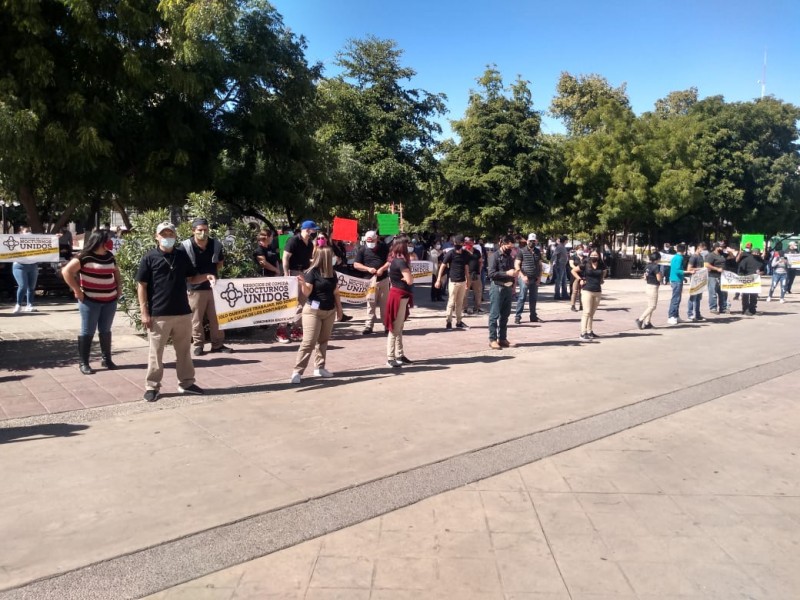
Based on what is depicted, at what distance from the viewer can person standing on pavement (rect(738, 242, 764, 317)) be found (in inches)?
618

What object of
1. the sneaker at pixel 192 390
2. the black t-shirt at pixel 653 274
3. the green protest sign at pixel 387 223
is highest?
the green protest sign at pixel 387 223

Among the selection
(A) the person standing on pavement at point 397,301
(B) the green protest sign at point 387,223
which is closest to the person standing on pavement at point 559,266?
(B) the green protest sign at point 387,223

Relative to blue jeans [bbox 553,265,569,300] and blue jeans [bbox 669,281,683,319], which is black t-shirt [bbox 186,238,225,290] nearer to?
blue jeans [bbox 669,281,683,319]

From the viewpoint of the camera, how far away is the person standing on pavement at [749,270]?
15703mm

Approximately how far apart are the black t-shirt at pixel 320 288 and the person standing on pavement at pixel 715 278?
36.6 ft

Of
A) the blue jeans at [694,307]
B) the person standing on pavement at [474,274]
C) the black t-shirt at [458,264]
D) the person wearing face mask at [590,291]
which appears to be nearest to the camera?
the person wearing face mask at [590,291]

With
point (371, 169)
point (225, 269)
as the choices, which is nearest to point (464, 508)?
point (225, 269)

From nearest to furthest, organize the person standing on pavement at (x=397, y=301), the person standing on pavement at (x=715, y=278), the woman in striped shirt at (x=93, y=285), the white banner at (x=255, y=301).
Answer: the woman in striped shirt at (x=93, y=285) < the person standing on pavement at (x=397, y=301) < the white banner at (x=255, y=301) < the person standing on pavement at (x=715, y=278)

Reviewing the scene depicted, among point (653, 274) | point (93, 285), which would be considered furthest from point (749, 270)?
point (93, 285)

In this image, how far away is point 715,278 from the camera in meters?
15.6

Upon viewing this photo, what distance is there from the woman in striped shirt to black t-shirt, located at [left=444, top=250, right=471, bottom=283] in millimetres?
6018

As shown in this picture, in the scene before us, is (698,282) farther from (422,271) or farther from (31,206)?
(31,206)

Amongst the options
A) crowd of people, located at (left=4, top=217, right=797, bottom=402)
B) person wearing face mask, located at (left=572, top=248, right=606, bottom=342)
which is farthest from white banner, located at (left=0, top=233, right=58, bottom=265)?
person wearing face mask, located at (left=572, top=248, right=606, bottom=342)

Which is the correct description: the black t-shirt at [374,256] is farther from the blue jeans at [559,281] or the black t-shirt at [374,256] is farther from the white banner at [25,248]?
the blue jeans at [559,281]
